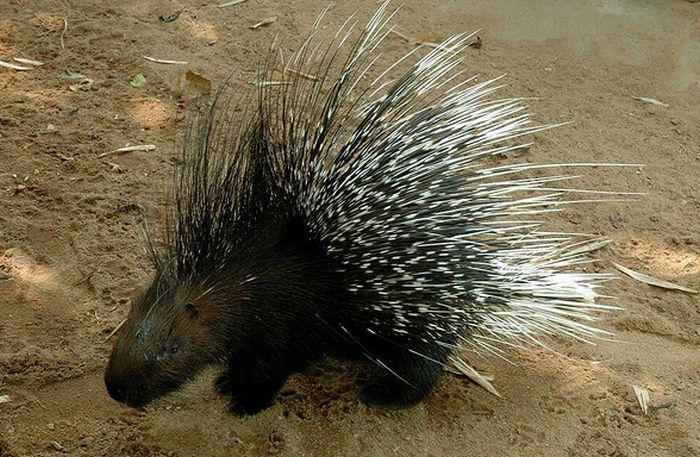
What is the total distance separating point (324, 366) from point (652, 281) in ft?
4.85

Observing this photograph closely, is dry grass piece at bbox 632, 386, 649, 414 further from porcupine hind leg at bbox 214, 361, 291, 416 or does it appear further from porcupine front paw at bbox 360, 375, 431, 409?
porcupine hind leg at bbox 214, 361, 291, 416

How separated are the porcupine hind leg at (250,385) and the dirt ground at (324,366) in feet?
0.24

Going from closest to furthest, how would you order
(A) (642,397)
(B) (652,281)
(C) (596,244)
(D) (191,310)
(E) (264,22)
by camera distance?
(D) (191,310) < (A) (642,397) < (B) (652,281) < (C) (596,244) < (E) (264,22)

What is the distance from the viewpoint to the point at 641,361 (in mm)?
3311

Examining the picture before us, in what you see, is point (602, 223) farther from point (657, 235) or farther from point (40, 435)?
point (40, 435)

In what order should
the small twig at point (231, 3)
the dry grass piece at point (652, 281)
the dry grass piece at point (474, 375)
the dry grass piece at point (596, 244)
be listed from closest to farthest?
the dry grass piece at point (474, 375) → the dry grass piece at point (652, 281) → the dry grass piece at point (596, 244) → the small twig at point (231, 3)

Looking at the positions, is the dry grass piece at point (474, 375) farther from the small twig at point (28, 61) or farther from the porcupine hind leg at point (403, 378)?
the small twig at point (28, 61)

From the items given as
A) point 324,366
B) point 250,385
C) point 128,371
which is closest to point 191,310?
point 128,371

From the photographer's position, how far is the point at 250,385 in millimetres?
2928

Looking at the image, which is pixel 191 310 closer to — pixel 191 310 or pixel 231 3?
pixel 191 310

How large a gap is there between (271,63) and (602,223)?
2.09 m

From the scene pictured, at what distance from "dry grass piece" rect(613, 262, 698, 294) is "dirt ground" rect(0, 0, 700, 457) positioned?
0.12 feet

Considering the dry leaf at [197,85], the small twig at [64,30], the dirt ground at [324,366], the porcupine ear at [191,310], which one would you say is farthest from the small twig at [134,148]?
the porcupine ear at [191,310]

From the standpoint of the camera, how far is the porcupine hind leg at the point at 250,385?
2.92m
